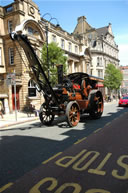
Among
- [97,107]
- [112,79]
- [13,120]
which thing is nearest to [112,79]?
[112,79]

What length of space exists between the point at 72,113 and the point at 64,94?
3.53ft

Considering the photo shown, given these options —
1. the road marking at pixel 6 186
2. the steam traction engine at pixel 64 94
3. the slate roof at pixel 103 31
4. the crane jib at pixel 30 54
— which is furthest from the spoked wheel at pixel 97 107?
the slate roof at pixel 103 31

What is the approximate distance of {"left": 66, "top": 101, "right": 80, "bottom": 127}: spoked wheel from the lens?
7.55m

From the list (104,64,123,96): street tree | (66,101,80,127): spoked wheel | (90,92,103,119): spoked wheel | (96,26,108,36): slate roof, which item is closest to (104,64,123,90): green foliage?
(104,64,123,96): street tree

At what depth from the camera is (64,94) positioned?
8062 millimetres

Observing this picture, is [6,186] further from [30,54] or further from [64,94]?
[64,94]

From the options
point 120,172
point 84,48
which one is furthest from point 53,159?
point 84,48

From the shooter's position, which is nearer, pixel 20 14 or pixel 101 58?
pixel 20 14

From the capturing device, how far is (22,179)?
10.5 ft

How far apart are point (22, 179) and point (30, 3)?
2165 cm

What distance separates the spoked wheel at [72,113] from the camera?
297 inches

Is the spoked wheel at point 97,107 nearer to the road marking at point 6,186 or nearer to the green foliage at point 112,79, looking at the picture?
the road marking at point 6,186

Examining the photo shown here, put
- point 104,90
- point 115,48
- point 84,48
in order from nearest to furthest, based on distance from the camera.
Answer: point 84,48 → point 104,90 → point 115,48

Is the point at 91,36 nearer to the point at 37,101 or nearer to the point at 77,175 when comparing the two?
the point at 37,101
